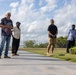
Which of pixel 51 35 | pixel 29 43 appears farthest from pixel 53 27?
pixel 29 43

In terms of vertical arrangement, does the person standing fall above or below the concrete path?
above

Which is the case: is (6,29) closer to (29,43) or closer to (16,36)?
(16,36)

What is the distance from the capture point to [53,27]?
1581cm

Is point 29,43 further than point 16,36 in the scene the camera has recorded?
Yes

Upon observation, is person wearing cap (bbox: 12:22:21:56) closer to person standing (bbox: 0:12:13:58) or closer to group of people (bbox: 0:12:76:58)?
group of people (bbox: 0:12:76:58)

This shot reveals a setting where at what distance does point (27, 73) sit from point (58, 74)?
70 cm

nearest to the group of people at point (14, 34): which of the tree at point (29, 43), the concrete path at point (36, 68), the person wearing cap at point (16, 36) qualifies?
the person wearing cap at point (16, 36)

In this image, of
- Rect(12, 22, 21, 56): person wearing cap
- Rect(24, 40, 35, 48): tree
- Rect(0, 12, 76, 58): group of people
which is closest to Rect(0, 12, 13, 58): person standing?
Rect(0, 12, 76, 58): group of people

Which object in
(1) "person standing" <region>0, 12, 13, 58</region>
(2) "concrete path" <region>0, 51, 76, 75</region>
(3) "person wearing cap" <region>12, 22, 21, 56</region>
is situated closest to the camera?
(2) "concrete path" <region>0, 51, 76, 75</region>

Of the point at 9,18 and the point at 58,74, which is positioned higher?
the point at 9,18

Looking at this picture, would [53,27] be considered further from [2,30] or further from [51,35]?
[2,30]

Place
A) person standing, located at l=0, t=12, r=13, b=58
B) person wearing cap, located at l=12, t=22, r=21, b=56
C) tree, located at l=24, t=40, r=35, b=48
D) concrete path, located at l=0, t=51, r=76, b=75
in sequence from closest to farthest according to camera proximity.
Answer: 1. concrete path, located at l=0, t=51, r=76, b=75
2. person standing, located at l=0, t=12, r=13, b=58
3. person wearing cap, located at l=12, t=22, r=21, b=56
4. tree, located at l=24, t=40, r=35, b=48

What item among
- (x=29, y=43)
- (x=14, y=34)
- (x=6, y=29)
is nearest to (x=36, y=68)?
(x=6, y=29)

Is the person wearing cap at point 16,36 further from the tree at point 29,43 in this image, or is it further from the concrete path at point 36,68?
the tree at point 29,43
